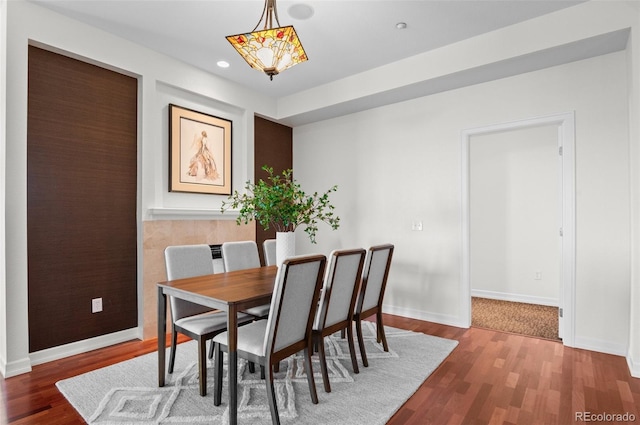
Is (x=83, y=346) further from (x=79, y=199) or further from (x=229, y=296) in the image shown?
(x=229, y=296)

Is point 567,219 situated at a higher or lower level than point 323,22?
lower

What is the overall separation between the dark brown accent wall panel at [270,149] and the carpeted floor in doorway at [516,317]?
291 cm

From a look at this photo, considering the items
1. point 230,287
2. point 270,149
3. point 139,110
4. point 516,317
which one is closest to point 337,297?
point 230,287

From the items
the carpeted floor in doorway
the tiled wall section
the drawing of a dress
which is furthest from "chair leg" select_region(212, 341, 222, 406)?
the carpeted floor in doorway

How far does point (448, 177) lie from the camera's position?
12.8ft

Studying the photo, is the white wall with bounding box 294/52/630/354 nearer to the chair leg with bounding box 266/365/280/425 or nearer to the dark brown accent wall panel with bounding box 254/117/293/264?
the dark brown accent wall panel with bounding box 254/117/293/264

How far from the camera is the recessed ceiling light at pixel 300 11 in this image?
278cm

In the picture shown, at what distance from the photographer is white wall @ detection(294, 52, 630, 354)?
3.01 meters

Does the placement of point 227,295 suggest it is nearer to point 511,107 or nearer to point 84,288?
point 84,288

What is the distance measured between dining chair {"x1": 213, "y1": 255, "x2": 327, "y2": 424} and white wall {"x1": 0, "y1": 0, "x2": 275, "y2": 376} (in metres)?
1.75

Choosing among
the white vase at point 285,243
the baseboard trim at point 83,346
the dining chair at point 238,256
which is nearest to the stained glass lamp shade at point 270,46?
the white vase at point 285,243

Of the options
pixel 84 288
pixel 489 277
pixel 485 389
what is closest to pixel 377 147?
pixel 489 277

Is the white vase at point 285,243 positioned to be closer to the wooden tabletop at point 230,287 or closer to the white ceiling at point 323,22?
the wooden tabletop at point 230,287

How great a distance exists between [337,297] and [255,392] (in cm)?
82
